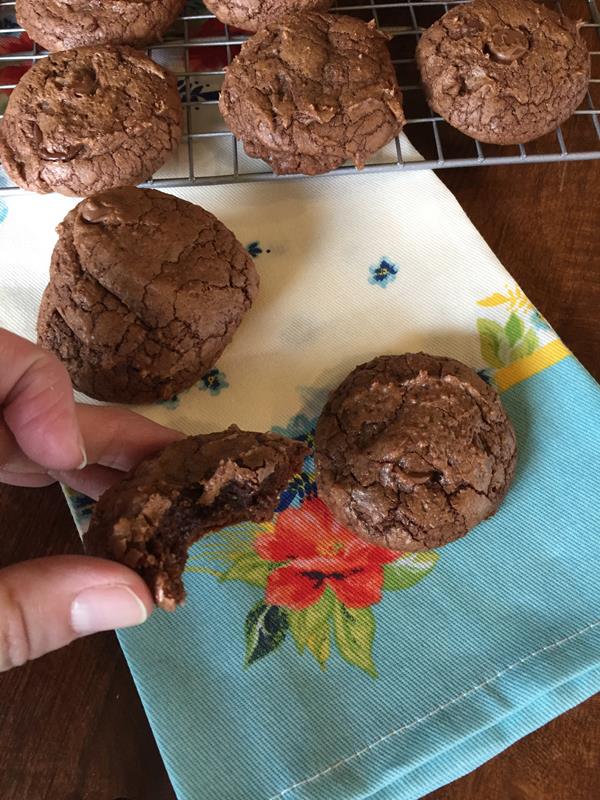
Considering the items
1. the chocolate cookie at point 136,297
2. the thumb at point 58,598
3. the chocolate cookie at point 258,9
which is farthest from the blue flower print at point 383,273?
the thumb at point 58,598

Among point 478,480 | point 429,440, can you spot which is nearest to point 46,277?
point 429,440

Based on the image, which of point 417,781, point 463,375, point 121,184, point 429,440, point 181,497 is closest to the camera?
point 181,497

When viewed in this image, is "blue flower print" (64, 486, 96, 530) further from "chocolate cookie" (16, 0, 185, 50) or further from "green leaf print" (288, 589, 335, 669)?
"chocolate cookie" (16, 0, 185, 50)

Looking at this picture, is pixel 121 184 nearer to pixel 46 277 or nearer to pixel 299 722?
pixel 46 277

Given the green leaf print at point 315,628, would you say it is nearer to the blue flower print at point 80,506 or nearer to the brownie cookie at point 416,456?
the brownie cookie at point 416,456

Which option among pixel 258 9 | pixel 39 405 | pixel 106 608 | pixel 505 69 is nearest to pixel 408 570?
pixel 106 608

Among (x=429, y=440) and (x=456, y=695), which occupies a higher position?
(x=429, y=440)
